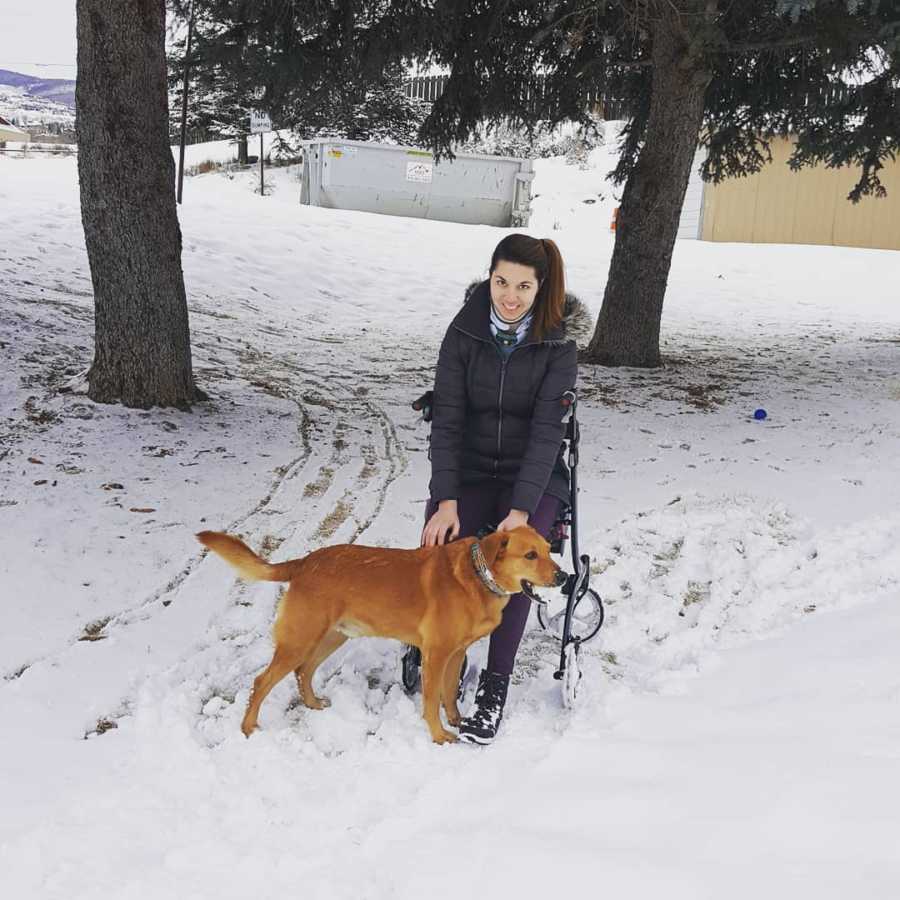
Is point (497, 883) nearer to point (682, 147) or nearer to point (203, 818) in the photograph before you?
point (203, 818)

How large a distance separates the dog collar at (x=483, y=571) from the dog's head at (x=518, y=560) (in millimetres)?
12

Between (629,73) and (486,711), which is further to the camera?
(629,73)

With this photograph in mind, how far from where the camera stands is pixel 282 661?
312 cm

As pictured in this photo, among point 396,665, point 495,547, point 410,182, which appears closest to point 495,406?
point 495,547

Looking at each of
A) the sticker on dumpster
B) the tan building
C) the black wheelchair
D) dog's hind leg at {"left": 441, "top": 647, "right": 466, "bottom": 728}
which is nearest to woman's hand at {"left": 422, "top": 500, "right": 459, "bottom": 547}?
the black wheelchair

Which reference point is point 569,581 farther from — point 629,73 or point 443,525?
point 629,73

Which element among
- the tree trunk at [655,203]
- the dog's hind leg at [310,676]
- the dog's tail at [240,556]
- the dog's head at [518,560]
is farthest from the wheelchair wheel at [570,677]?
the tree trunk at [655,203]

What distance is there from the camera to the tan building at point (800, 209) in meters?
23.5

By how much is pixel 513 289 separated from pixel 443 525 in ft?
3.05

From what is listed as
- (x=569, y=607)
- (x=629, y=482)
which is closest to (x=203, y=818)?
(x=569, y=607)

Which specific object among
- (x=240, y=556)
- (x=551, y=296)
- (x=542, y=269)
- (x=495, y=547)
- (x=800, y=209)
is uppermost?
(x=800, y=209)

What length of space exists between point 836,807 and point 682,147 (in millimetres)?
7584

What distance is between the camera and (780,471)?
6.20 metres

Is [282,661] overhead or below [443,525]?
below
